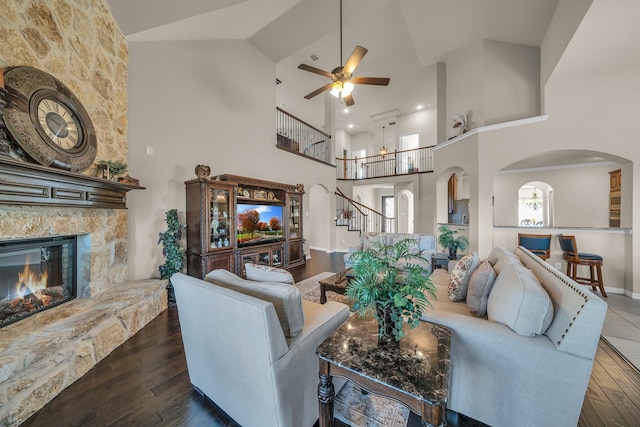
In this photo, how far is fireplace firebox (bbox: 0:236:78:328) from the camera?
1.97 meters

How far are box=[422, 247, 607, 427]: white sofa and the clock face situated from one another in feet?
11.8

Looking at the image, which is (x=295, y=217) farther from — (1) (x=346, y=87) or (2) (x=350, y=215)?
(1) (x=346, y=87)

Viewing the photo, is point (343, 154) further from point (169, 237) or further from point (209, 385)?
point (209, 385)

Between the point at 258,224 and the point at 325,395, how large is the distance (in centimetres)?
386

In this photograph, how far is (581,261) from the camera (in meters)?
3.62

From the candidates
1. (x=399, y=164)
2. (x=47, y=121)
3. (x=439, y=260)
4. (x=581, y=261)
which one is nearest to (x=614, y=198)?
(x=581, y=261)

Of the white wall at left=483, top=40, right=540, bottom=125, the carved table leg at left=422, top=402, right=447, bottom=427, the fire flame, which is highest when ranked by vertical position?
the white wall at left=483, top=40, right=540, bottom=125

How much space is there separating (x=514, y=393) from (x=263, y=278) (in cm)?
169

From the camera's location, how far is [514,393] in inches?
51.7

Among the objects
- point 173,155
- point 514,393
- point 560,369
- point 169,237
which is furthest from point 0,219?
point 560,369

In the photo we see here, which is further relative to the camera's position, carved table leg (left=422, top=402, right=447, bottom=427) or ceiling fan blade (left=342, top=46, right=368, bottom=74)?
ceiling fan blade (left=342, top=46, right=368, bottom=74)

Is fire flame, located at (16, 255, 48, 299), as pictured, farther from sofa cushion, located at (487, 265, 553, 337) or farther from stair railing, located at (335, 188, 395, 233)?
stair railing, located at (335, 188, 395, 233)

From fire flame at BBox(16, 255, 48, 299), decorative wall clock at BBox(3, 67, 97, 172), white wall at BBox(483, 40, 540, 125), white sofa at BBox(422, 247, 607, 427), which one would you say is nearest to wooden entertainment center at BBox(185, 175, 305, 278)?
decorative wall clock at BBox(3, 67, 97, 172)

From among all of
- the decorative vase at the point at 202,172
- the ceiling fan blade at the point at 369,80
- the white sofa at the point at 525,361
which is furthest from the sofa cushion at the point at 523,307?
the decorative vase at the point at 202,172
